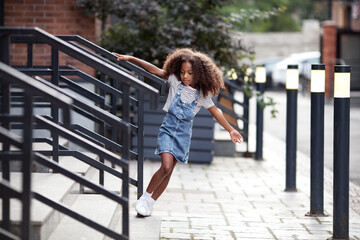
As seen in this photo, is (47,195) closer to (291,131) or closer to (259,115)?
(291,131)

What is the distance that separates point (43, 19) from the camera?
351 inches

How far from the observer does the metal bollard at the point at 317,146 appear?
5859 millimetres

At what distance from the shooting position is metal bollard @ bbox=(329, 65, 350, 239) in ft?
16.3

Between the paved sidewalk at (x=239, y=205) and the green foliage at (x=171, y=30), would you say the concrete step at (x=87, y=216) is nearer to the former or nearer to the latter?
the paved sidewalk at (x=239, y=205)

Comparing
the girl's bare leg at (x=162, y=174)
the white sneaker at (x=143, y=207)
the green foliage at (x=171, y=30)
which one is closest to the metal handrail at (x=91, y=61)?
the girl's bare leg at (x=162, y=174)

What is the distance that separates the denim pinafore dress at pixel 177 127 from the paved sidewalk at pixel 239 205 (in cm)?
64

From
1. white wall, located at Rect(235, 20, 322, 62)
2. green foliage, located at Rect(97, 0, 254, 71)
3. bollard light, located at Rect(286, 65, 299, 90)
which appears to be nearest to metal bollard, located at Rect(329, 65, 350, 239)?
bollard light, located at Rect(286, 65, 299, 90)

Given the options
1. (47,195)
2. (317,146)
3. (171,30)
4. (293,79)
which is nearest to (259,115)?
(171,30)

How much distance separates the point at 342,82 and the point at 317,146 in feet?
3.35

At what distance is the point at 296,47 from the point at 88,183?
128 ft

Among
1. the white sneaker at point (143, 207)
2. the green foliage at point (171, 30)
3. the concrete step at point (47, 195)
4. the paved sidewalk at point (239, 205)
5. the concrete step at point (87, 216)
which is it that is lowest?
the paved sidewalk at point (239, 205)

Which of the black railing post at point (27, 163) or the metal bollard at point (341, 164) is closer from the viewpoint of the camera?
the black railing post at point (27, 163)

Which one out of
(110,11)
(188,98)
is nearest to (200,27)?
(110,11)

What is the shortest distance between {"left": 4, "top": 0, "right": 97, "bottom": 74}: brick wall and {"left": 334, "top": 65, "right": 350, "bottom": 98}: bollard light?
4.70 meters
